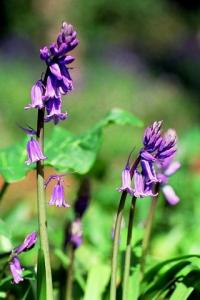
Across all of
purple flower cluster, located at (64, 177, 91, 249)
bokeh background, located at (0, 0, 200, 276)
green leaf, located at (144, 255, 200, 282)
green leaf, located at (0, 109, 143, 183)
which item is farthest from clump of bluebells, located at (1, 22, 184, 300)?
bokeh background, located at (0, 0, 200, 276)

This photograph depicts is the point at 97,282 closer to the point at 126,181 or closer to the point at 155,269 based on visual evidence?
the point at 155,269

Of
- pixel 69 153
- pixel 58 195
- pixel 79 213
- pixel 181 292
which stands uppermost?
pixel 69 153

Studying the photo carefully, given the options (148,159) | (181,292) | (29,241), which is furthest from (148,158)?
(181,292)

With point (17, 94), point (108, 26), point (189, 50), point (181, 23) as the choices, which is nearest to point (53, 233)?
point (17, 94)

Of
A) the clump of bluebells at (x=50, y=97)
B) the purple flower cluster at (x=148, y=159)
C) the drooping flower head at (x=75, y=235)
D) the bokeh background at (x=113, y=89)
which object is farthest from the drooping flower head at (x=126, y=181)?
the bokeh background at (x=113, y=89)

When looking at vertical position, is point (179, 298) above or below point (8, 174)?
below

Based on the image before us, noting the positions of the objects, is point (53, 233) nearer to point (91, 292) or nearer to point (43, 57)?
point (91, 292)

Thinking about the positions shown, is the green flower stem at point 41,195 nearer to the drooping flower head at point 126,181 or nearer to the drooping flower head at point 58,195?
the drooping flower head at point 58,195
